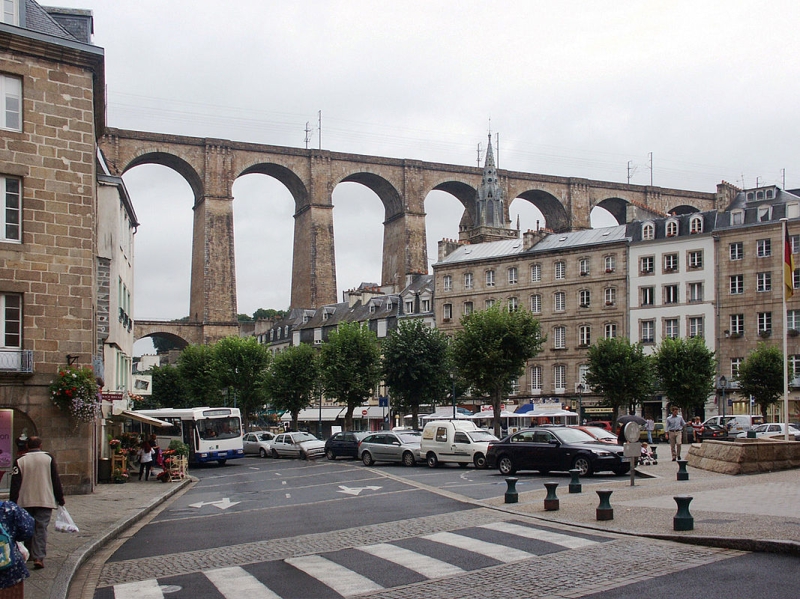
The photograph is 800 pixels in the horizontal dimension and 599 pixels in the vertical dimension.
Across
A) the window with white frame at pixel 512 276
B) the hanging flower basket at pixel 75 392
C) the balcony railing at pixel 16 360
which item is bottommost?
the hanging flower basket at pixel 75 392

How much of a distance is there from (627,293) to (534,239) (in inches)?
334

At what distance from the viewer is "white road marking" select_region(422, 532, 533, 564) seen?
12.1 m

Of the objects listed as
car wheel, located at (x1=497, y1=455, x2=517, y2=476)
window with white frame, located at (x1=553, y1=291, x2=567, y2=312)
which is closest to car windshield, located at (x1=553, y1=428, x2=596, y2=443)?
car wheel, located at (x1=497, y1=455, x2=517, y2=476)

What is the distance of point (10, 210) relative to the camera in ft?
76.9

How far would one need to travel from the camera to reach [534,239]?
66.3 m

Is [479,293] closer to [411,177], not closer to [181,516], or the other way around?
[411,177]

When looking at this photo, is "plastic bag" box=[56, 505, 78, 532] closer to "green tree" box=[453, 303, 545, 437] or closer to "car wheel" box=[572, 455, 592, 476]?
"car wheel" box=[572, 455, 592, 476]

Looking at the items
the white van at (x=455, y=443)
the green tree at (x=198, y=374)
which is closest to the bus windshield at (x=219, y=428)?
the white van at (x=455, y=443)

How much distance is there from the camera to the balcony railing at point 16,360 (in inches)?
899

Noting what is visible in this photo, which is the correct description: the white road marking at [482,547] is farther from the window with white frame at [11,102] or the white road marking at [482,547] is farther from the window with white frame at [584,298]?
the window with white frame at [584,298]

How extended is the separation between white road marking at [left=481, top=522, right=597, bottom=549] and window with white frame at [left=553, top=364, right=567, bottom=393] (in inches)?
1898

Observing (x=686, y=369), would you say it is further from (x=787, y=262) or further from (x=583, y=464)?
(x=583, y=464)

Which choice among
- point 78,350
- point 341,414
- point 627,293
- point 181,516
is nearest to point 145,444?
point 78,350

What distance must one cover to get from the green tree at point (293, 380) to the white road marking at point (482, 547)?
51999mm
